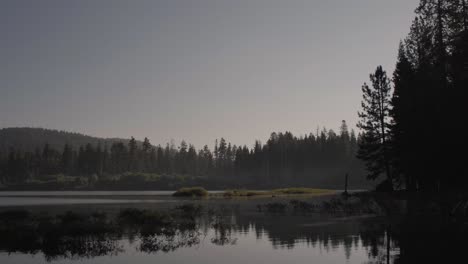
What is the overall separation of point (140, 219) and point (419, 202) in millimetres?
26155

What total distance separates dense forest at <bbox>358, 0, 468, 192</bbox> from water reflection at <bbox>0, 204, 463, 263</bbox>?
1060cm

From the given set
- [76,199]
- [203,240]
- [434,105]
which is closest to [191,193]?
[76,199]

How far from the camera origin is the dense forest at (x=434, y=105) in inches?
1788

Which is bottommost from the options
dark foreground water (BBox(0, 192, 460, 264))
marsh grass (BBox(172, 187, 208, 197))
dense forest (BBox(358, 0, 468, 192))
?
dark foreground water (BBox(0, 192, 460, 264))

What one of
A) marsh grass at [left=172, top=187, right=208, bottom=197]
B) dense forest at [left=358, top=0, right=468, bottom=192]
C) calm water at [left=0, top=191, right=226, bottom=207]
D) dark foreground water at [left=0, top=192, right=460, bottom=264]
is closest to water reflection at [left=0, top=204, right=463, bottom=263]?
dark foreground water at [left=0, top=192, right=460, bottom=264]

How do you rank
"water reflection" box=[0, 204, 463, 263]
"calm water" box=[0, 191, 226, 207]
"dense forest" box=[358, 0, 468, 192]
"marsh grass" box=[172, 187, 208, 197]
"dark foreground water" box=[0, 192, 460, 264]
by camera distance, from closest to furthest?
1. "dark foreground water" box=[0, 192, 460, 264]
2. "water reflection" box=[0, 204, 463, 263]
3. "dense forest" box=[358, 0, 468, 192]
4. "calm water" box=[0, 191, 226, 207]
5. "marsh grass" box=[172, 187, 208, 197]

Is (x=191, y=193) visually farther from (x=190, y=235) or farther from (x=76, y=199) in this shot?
(x=190, y=235)

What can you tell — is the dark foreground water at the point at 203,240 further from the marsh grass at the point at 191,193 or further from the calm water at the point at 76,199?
the marsh grass at the point at 191,193

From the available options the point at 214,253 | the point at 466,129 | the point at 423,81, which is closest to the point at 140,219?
the point at 214,253

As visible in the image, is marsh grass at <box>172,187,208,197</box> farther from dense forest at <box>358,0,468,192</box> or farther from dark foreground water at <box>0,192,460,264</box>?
dark foreground water at <box>0,192,460,264</box>

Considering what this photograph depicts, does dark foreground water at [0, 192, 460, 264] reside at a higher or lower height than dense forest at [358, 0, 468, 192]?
lower

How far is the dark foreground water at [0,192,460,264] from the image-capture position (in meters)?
23.6

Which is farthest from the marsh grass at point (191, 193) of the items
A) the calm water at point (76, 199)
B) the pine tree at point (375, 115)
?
the pine tree at point (375, 115)

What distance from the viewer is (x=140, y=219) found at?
123ft
